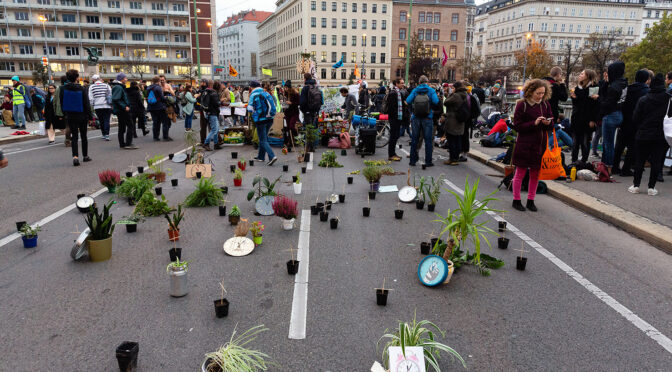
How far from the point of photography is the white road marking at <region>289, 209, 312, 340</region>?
3.39m

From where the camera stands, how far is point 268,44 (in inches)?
5285

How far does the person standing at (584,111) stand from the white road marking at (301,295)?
733 cm

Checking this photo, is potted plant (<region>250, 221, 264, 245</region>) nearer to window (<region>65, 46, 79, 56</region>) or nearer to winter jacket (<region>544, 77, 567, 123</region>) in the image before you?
winter jacket (<region>544, 77, 567, 123</region>)

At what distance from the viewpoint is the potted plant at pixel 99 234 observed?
466cm

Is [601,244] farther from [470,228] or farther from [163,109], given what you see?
[163,109]

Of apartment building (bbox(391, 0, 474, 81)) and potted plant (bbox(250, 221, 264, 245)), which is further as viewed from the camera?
apartment building (bbox(391, 0, 474, 81))

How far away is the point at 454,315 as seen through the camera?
3.70m

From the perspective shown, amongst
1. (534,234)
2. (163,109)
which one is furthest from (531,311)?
(163,109)

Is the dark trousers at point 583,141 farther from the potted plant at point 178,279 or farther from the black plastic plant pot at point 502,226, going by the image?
the potted plant at point 178,279

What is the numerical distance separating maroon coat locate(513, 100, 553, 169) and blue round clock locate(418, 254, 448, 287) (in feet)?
11.7

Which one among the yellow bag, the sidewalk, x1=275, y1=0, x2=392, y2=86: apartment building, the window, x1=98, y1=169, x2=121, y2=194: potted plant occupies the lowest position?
the sidewalk

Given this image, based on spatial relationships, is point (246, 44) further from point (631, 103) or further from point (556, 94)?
point (631, 103)

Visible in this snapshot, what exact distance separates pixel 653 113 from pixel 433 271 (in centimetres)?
640

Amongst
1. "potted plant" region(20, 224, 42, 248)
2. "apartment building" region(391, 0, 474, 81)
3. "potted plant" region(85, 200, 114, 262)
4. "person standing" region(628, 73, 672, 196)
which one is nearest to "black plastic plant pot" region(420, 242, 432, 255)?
"potted plant" region(85, 200, 114, 262)
